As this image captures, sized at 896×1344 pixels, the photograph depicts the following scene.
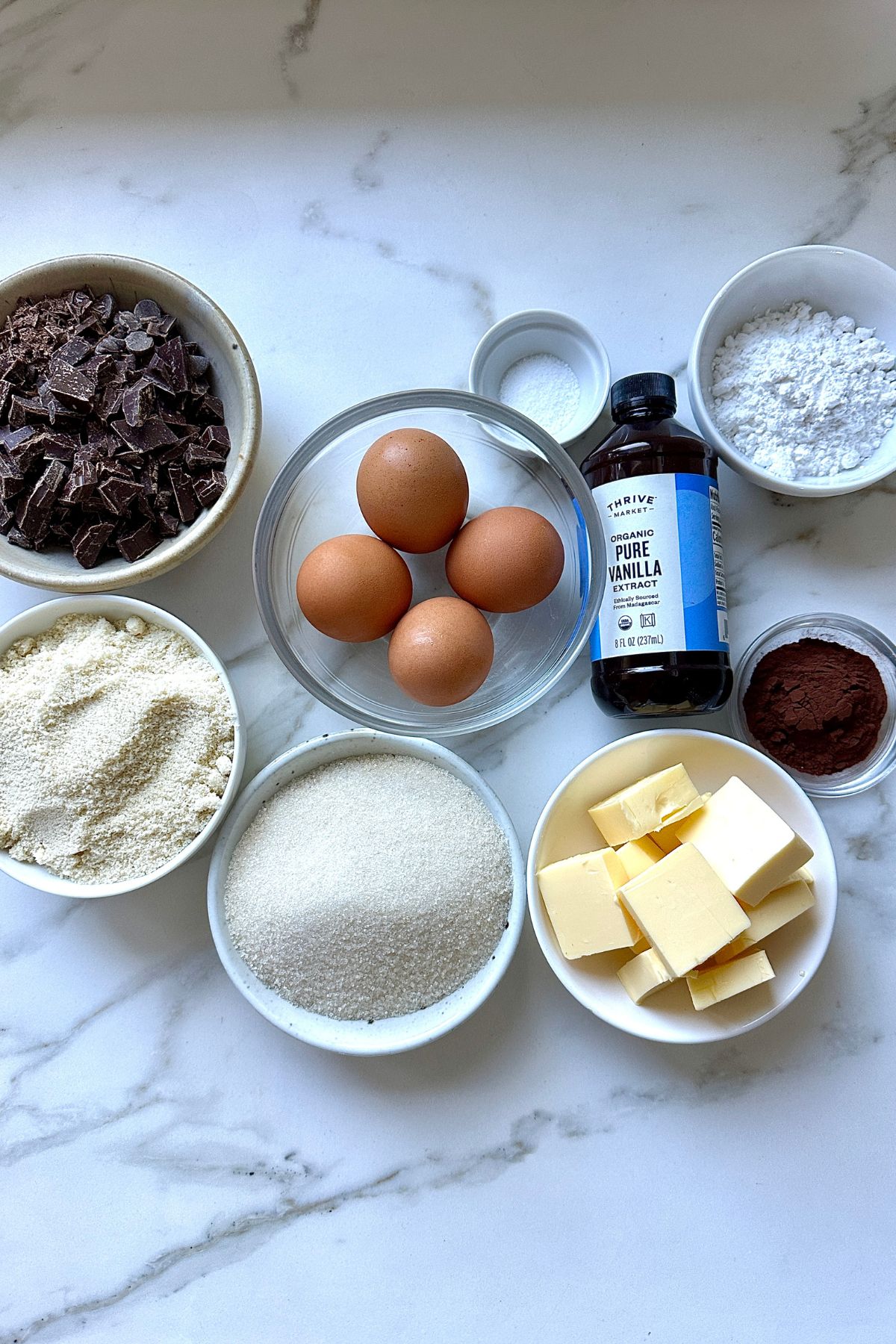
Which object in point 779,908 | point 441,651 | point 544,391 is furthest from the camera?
point 544,391

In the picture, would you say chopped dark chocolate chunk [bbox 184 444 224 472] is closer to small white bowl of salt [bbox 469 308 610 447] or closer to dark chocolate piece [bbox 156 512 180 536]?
dark chocolate piece [bbox 156 512 180 536]

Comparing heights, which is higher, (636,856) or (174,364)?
(174,364)

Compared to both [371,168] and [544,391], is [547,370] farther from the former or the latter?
[371,168]

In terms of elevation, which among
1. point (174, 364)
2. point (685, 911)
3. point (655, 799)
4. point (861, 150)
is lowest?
point (685, 911)

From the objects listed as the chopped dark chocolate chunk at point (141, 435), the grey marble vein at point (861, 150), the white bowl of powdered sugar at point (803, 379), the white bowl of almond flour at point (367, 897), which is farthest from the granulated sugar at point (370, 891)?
the grey marble vein at point (861, 150)

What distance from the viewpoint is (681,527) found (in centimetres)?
102

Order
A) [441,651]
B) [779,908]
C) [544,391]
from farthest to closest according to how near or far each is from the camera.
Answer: [544,391] < [779,908] < [441,651]

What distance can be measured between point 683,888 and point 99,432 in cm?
92

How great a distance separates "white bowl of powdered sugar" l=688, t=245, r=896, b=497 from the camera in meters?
1.06

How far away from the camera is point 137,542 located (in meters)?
1.06

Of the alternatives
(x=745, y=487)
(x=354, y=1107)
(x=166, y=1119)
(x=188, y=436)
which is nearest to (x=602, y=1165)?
(x=354, y=1107)

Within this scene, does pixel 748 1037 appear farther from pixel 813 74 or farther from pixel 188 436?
pixel 813 74

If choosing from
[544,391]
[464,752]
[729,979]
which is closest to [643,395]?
[544,391]

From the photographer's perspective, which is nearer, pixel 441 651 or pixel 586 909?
pixel 441 651
